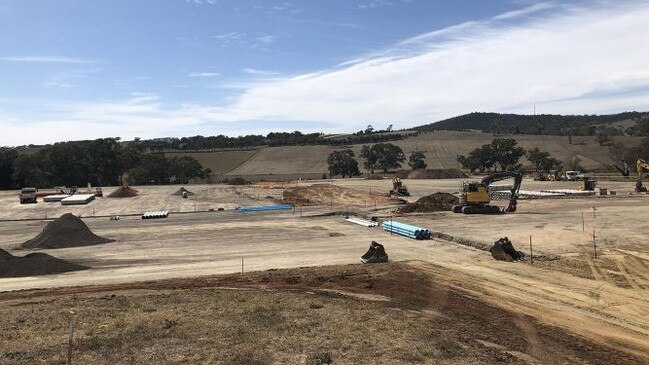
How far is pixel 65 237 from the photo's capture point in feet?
116

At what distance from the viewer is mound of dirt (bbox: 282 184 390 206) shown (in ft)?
209

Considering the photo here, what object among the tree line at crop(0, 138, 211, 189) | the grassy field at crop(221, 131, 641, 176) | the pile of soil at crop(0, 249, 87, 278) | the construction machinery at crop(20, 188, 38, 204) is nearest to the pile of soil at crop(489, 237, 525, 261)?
the pile of soil at crop(0, 249, 87, 278)

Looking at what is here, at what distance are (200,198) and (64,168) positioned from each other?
6552 cm

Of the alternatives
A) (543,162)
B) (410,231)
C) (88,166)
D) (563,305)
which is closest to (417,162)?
(543,162)

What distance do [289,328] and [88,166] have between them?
123m

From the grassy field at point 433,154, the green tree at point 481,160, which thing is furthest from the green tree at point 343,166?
the green tree at point 481,160

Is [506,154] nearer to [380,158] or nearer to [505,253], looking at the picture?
[380,158]

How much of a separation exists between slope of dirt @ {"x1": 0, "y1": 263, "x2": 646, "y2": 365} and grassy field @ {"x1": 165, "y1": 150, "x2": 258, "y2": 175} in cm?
14793

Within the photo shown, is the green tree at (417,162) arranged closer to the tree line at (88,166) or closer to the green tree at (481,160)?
the green tree at (481,160)

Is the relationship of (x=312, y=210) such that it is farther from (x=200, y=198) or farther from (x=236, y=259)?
(x=236, y=259)

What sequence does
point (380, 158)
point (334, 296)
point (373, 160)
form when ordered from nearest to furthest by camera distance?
point (334, 296) → point (373, 160) → point (380, 158)

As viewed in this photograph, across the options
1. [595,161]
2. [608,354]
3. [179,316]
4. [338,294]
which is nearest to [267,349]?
[179,316]

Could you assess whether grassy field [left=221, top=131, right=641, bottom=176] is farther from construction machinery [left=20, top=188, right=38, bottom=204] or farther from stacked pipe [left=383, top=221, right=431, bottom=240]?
stacked pipe [left=383, top=221, right=431, bottom=240]

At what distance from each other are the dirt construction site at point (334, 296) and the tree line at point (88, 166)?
81.7 m
